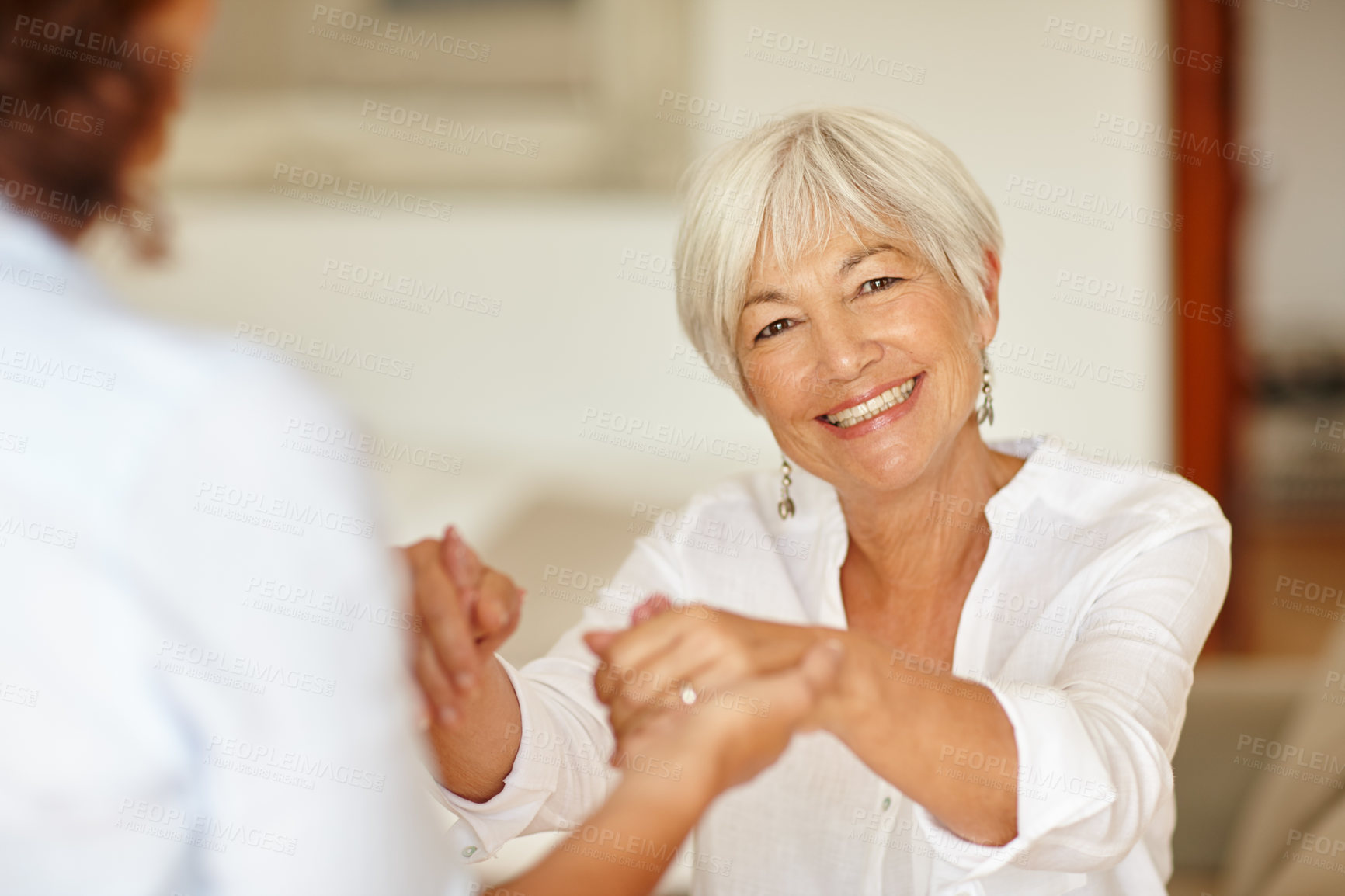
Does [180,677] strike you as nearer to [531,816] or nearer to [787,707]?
[787,707]

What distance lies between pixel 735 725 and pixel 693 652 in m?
0.11

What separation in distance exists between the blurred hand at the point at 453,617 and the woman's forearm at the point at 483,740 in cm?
3

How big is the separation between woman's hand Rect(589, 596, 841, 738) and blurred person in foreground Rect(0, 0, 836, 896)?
38 cm

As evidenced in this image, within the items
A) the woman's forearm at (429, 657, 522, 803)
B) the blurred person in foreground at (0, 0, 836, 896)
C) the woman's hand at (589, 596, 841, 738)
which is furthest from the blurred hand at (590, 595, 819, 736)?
the blurred person in foreground at (0, 0, 836, 896)

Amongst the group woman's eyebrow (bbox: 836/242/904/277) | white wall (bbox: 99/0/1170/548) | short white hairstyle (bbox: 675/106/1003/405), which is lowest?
white wall (bbox: 99/0/1170/548)

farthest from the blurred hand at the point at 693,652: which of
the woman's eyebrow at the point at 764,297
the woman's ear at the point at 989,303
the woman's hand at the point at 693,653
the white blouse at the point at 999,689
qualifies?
the woman's ear at the point at 989,303

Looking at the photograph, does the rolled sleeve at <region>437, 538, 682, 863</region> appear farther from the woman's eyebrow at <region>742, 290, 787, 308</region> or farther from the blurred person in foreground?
the blurred person in foreground

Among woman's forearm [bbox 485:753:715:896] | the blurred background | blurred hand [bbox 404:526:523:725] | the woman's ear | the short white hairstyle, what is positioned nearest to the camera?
woman's forearm [bbox 485:753:715:896]

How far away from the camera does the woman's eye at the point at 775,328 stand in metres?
1.50

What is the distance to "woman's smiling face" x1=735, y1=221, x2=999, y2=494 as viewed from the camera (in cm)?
145

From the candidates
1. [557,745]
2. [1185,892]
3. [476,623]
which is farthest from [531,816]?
[1185,892]

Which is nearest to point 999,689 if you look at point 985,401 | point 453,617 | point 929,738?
point 929,738

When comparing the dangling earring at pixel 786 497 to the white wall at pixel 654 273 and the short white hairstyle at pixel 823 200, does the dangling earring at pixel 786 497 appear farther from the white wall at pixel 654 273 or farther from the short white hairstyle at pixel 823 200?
the white wall at pixel 654 273

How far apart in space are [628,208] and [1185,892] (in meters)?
3.01
